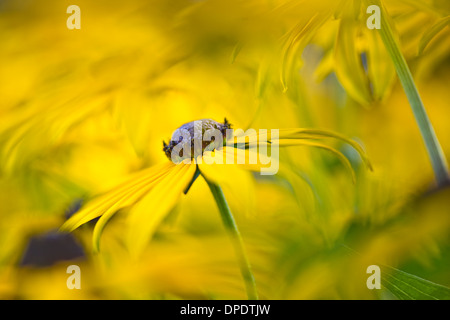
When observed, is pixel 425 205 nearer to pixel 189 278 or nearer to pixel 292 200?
pixel 292 200

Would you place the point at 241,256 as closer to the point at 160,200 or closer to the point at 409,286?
the point at 160,200

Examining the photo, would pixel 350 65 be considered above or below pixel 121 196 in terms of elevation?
above

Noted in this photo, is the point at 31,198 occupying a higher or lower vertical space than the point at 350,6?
lower

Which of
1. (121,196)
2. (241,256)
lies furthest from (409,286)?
(121,196)

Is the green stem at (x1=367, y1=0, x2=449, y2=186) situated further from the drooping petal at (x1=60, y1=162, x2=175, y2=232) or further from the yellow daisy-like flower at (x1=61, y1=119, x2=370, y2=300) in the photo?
the drooping petal at (x1=60, y1=162, x2=175, y2=232)
